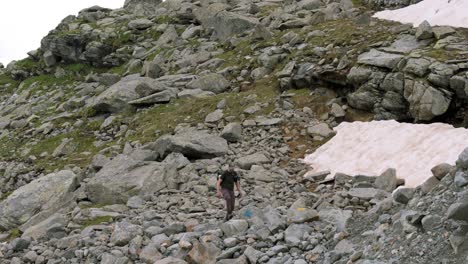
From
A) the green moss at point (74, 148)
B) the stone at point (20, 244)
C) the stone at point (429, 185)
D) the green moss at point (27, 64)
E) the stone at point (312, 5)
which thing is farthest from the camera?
the green moss at point (27, 64)

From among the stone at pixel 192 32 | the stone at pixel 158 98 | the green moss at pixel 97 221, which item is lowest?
the stone at pixel 158 98

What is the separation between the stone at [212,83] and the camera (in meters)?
34.4

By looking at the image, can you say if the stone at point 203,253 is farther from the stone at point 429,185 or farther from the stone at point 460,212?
the stone at point 460,212

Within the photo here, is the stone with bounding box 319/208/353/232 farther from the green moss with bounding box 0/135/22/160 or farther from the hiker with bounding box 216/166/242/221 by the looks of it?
the green moss with bounding box 0/135/22/160

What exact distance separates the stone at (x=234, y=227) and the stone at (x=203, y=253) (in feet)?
3.25

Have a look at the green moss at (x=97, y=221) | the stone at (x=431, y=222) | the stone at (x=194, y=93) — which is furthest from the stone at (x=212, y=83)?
the stone at (x=431, y=222)

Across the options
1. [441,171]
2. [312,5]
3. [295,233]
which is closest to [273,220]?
[295,233]

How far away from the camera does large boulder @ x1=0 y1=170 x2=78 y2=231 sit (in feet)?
75.0

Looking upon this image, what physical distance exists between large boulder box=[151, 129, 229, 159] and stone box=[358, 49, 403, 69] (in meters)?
9.27

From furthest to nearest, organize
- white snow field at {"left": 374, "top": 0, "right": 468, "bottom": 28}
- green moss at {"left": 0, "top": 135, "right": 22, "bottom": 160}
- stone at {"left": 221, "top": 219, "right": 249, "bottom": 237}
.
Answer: green moss at {"left": 0, "top": 135, "right": 22, "bottom": 160}, white snow field at {"left": 374, "top": 0, "right": 468, "bottom": 28}, stone at {"left": 221, "top": 219, "right": 249, "bottom": 237}

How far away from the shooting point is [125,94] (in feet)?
121

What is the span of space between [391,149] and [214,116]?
11.7 metres

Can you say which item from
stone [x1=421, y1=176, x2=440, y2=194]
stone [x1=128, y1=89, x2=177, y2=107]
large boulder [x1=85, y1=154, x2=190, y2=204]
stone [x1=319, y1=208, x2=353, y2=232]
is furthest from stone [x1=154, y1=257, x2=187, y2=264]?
stone [x1=128, y1=89, x2=177, y2=107]

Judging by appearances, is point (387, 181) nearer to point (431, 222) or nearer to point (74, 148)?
point (431, 222)
